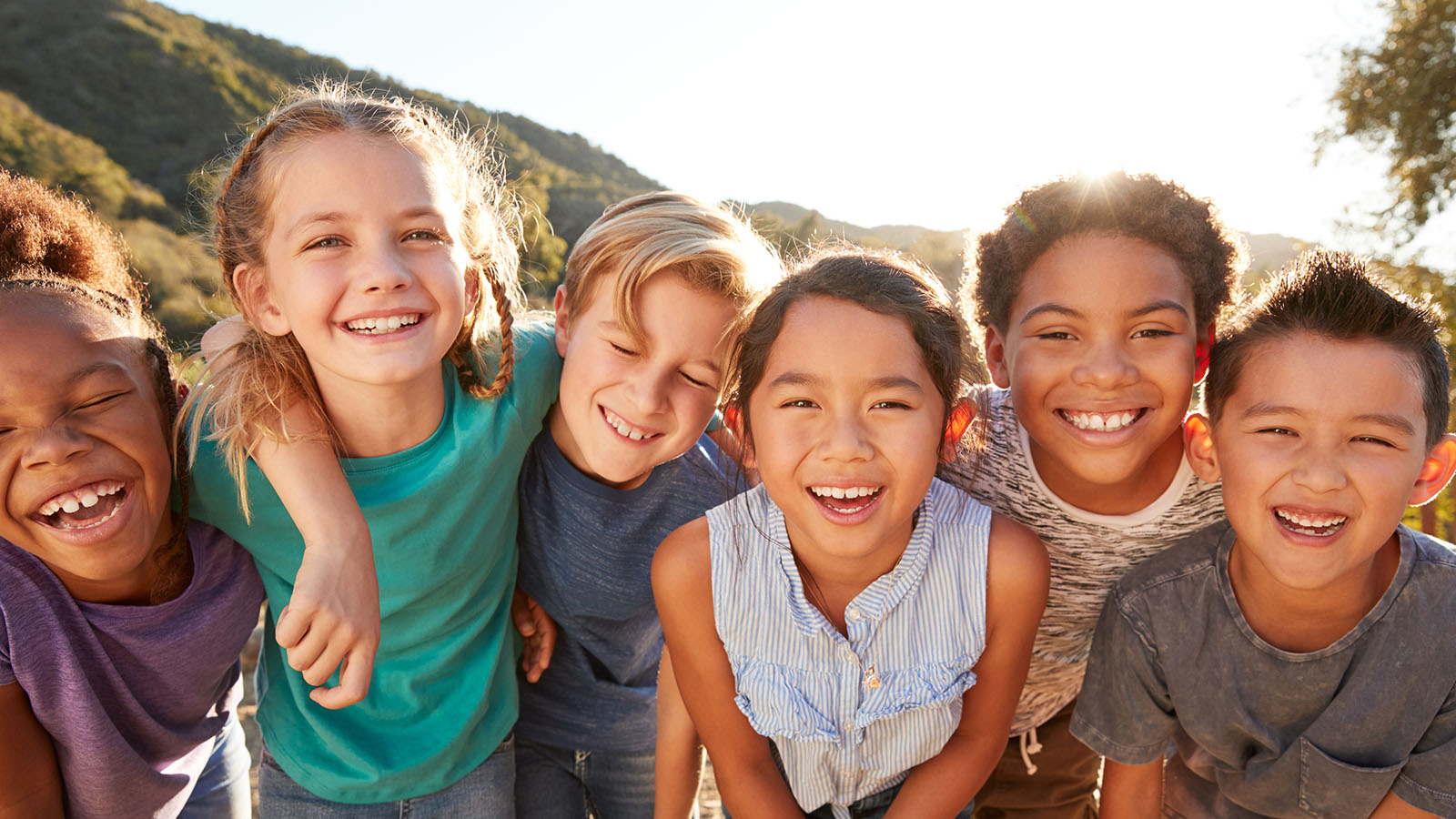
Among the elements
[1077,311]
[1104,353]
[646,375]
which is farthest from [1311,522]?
[646,375]

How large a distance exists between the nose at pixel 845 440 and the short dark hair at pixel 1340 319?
80 cm

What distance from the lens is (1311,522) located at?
173cm

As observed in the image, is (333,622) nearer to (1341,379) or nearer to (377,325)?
(377,325)

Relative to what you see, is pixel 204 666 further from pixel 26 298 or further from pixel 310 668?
pixel 26 298

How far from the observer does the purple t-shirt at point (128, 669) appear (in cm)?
178

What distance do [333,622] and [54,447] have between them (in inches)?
24.7

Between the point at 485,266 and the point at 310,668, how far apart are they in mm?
1046

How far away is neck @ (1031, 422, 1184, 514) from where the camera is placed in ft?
7.06

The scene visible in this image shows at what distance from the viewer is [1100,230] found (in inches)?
79.7

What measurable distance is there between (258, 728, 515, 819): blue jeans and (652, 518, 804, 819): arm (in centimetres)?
67

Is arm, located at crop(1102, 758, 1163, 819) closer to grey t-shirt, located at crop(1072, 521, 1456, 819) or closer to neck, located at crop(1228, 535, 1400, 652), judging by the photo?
grey t-shirt, located at crop(1072, 521, 1456, 819)

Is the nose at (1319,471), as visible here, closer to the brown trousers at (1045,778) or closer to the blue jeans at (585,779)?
the brown trousers at (1045,778)

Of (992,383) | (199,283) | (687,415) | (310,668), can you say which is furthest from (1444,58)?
(199,283)

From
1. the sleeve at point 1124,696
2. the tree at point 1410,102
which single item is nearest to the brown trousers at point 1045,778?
the sleeve at point 1124,696
